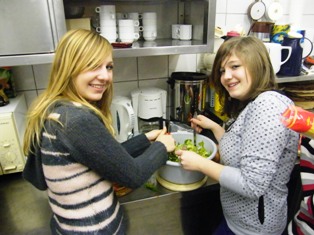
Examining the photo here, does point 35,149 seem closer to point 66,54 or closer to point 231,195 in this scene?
point 66,54

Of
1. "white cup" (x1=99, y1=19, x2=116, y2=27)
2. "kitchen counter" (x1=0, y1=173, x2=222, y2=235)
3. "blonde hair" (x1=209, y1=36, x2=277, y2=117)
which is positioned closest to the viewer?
"blonde hair" (x1=209, y1=36, x2=277, y2=117)

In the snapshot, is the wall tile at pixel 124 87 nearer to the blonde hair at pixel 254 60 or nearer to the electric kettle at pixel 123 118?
the electric kettle at pixel 123 118

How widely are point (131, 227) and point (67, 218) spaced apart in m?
0.33

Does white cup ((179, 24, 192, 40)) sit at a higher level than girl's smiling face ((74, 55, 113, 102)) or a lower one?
higher

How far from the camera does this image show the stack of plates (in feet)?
4.37

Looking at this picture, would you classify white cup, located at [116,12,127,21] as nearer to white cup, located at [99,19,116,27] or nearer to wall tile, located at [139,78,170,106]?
white cup, located at [99,19,116,27]

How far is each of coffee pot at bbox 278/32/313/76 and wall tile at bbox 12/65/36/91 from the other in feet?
3.87

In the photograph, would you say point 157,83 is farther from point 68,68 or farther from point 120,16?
point 68,68

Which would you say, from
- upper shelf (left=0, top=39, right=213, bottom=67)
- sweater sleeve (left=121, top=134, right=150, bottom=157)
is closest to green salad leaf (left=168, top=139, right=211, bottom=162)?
sweater sleeve (left=121, top=134, right=150, bottom=157)

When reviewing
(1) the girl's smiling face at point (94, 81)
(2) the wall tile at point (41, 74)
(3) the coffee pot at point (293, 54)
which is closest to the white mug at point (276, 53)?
(3) the coffee pot at point (293, 54)

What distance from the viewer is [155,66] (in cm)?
135

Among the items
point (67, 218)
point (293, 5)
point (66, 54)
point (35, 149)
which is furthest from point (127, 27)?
point (293, 5)

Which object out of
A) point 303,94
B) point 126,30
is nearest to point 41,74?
point 126,30

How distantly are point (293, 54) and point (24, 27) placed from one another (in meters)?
1.13
